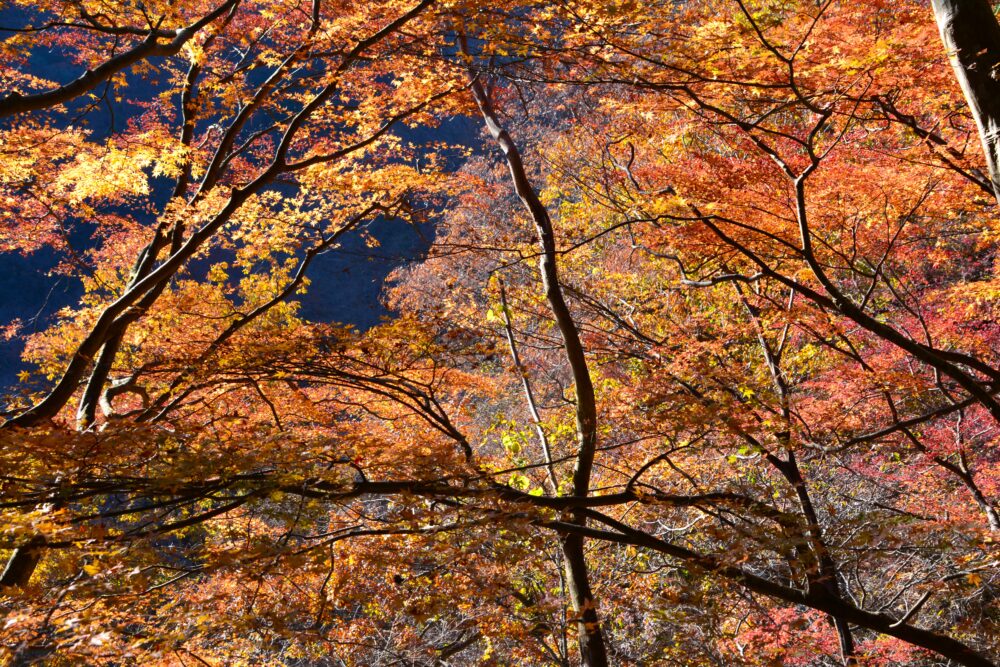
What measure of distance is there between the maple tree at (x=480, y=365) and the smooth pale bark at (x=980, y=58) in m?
0.01

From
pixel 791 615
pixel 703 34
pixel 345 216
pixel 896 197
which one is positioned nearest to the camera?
pixel 703 34

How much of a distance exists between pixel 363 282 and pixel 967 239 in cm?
2927

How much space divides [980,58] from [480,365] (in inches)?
172

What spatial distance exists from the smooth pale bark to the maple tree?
0.04ft

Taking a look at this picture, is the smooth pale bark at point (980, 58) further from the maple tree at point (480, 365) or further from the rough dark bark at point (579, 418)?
the rough dark bark at point (579, 418)

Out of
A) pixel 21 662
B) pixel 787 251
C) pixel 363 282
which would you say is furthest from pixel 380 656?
pixel 363 282

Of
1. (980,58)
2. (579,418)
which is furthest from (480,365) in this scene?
(980,58)

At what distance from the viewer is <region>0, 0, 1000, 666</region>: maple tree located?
10.5 ft

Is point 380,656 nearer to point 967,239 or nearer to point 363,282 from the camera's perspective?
point 967,239

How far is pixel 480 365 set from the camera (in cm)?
625

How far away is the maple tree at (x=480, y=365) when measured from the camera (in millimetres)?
3209

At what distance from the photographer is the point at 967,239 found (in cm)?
1180

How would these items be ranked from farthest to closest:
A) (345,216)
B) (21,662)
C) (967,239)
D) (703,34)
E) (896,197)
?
(967,239) → (345,216) → (896,197) → (703,34) → (21,662)

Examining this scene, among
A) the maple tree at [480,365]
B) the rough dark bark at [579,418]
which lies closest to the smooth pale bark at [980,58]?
the maple tree at [480,365]
